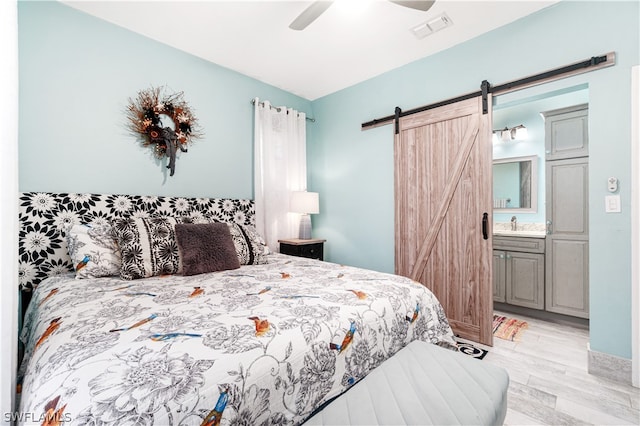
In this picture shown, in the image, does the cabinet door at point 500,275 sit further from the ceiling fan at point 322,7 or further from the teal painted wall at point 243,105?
the ceiling fan at point 322,7

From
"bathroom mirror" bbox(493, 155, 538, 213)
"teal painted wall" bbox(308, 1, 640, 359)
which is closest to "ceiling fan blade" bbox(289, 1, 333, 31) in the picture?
"teal painted wall" bbox(308, 1, 640, 359)

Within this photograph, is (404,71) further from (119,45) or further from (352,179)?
(119,45)

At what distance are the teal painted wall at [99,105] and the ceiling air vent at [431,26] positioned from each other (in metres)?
1.99

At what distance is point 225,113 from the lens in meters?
3.08

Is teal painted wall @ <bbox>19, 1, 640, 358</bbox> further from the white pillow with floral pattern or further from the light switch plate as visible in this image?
the white pillow with floral pattern

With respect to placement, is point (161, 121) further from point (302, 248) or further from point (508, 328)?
point (508, 328)

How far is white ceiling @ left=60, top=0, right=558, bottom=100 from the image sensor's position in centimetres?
218

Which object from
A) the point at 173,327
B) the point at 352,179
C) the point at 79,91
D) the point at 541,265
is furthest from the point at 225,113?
the point at 541,265

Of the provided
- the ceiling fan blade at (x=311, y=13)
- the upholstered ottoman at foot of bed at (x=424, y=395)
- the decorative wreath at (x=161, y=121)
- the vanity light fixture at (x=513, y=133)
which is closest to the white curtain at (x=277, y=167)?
the decorative wreath at (x=161, y=121)

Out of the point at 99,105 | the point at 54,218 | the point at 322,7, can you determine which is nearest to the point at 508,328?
the point at 322,7

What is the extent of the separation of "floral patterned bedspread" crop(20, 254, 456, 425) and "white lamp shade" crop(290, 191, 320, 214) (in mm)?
1781

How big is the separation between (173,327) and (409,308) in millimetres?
1104

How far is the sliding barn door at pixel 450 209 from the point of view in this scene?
2.47 metres

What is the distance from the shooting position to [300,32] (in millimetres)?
2477
